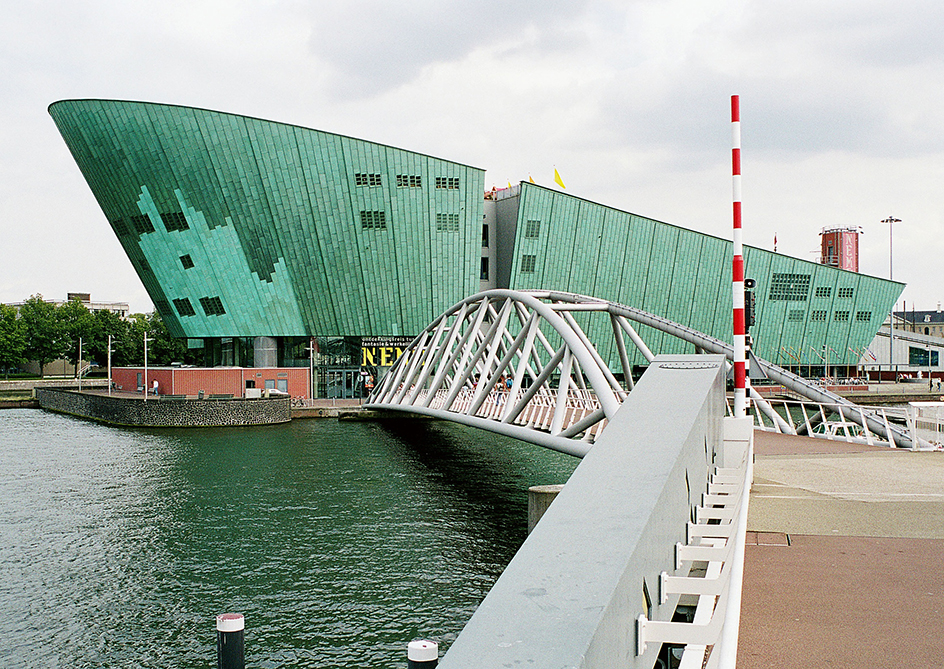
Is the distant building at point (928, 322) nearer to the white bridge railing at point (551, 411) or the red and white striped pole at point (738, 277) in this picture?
the white bridge railing at point (551, 411)

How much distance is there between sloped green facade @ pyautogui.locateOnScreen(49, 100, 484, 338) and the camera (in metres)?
59.0

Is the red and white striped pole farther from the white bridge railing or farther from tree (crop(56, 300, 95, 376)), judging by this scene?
tree (crop(56, 300, 95, 376))

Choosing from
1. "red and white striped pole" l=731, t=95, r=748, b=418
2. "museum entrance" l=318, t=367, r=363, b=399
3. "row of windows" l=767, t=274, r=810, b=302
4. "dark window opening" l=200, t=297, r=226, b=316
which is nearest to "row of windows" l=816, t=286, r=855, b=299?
"row of windows" l=767, t=274, r=810, b=302

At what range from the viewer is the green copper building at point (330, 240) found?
59.3 m

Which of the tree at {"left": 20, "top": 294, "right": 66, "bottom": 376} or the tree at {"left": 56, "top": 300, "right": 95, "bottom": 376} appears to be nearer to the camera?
the tree at {"left": 20, "top": 294, "right": 66, "bottom": 376}

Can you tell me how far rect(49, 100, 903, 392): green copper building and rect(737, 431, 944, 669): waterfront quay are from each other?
5120 centimetres

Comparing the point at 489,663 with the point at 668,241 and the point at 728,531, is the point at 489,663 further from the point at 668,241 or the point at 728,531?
the point at 668,241

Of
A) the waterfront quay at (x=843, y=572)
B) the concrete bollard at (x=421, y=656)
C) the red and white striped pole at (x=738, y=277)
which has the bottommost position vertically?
the concrete bollard at (x=421, y=656)

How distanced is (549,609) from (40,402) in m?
76.7

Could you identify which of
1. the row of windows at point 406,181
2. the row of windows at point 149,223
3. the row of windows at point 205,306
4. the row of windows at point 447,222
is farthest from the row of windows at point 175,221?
the row of windows at point 447,222

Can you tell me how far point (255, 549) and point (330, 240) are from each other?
143 ft

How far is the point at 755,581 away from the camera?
6.83 meters

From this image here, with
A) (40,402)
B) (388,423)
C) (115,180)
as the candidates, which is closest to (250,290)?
(115,180)

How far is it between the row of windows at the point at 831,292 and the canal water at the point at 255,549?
43.7m
